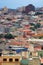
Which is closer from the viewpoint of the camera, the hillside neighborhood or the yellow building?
the yellow building

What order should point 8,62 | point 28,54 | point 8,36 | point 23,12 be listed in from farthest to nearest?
point 23,12 → point 8,36 → point 28,54 → point 8,62

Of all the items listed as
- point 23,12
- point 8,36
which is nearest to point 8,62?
point 8,36

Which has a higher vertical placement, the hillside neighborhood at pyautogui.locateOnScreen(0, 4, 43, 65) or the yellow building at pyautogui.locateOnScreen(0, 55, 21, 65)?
the yellow building at pyautogui.locateOnScreen(0, 55, 21, 65)

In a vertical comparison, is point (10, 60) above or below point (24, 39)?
above

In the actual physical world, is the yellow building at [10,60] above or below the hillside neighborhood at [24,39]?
above

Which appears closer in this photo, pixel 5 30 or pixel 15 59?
pixel 15 59

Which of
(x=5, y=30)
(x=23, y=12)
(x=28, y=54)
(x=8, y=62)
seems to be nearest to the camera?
(x=8, y=62)

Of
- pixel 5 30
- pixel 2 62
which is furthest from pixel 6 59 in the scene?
pixel 5 30

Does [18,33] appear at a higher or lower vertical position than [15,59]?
lower

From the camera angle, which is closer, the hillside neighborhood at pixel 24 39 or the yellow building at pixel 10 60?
the yellow building at pixel 10 60

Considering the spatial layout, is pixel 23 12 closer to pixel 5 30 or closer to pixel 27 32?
pixel 5 30

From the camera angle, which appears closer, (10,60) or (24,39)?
(10,60)
